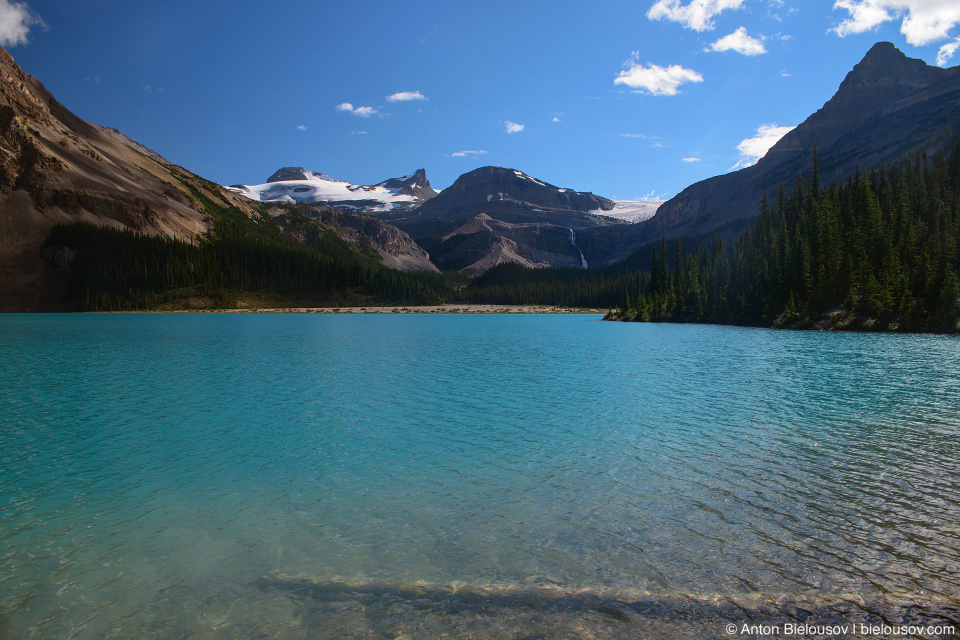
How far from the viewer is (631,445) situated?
49.5 ft

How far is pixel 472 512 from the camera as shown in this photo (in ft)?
34.0

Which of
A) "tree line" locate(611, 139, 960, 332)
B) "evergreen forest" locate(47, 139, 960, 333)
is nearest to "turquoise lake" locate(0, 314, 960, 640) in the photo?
"tree line" locate(611, 139, 960, 332)

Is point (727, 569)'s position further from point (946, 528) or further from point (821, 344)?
point (821, 344)

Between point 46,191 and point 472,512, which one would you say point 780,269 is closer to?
point 472,512

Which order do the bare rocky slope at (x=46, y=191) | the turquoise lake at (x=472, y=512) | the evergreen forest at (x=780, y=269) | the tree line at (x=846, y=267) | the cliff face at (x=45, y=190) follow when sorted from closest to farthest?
the turquoise lake at (x=472, y=512), the tree line at (x=846, y=267), the evergreen forest at (x=780, y=269), the bare rocky slope at (x=46, y=191), the cliff face at (x=45, y=190)

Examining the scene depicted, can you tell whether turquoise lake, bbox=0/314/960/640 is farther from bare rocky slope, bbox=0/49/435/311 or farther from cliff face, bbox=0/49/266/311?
cliff face, bbox=0/49/266/311

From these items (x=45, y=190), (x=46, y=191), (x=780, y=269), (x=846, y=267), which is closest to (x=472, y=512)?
(x=846, y=267)

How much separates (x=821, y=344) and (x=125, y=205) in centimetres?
19729

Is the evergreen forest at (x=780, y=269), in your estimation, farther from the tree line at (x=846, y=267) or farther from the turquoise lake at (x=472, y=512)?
the turquoise lake at (x=472, y=512)

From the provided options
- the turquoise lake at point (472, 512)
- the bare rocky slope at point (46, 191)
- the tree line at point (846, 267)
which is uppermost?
the bare rocky slope at point (46, 191)

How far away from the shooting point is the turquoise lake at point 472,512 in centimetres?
695

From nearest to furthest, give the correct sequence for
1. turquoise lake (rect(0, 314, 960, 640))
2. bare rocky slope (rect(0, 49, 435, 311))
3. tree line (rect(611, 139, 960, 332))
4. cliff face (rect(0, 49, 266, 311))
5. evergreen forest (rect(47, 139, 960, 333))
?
1. turquoise lake (rect(0, 314, 960, 640))
2. tree line (rect(611, 139, 960, 332))
3. evergreen forest (rect(47, 139, 960, 333))
4. bare rocky slope (rect(0, 49, 435, 311))
5. cliff face (rect(0, 49, 266, 311))

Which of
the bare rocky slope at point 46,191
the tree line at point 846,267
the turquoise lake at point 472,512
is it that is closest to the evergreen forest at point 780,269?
the tree line at point 846,267

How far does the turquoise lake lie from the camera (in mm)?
6953
